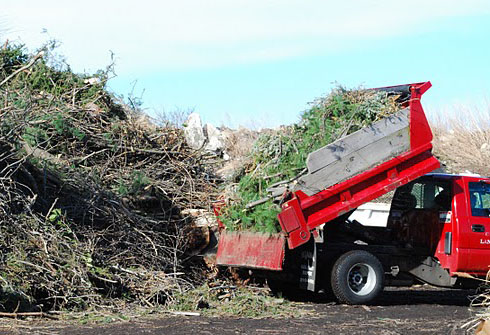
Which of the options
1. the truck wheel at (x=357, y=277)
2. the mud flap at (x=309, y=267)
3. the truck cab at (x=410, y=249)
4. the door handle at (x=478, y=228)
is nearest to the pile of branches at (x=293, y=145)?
the mud flap at (x=309, y=267)

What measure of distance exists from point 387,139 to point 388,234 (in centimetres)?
217

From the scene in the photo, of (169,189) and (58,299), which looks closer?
(58,299)

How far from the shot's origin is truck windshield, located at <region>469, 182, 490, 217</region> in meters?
11.5

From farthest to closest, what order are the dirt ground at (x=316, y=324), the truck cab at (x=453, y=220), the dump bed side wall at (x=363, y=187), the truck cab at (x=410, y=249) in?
the truck cab at (x=453, y=220) → the truck cab at (x=410, y=249) → the dump bed side wall at (x=363, y=187) → the dirt ground at (x=316, y=324)

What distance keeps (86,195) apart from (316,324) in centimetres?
434

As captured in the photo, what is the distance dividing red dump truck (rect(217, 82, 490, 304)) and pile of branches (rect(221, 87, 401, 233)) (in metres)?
0.21

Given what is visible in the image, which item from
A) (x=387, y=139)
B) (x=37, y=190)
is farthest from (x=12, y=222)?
(x=387, y=139)

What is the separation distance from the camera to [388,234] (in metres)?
12.4

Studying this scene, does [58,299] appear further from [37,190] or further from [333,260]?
[333,260]

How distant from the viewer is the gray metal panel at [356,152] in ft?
34.7

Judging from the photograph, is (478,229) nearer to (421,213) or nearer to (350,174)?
(421,213)

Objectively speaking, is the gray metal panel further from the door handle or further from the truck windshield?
the door handle

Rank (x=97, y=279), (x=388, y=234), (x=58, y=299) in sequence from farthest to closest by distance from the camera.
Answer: (x=388, y=234)
(x=97, y=279)
(x=58, y=299)

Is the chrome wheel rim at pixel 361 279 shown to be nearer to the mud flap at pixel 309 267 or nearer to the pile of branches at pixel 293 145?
the mud flap at pixel 309 267
